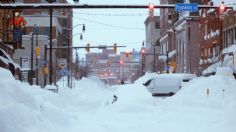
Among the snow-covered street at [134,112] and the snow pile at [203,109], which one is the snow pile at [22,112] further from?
the snow pile at [203,109]

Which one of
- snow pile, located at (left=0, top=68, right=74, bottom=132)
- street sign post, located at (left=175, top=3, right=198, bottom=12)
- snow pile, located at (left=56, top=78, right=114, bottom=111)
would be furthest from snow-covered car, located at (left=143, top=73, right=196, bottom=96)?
snow pile, located at (left=0, top=68, right=74, bottom=132)

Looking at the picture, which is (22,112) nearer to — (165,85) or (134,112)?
(134,112)

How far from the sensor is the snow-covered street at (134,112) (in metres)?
15.5

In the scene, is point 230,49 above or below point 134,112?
above

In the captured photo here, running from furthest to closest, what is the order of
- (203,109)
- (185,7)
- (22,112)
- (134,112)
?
1. (185,7)
2. (134,112)
3. (203,109)
4. (22,112)

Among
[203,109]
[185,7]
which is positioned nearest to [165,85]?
[185,7]

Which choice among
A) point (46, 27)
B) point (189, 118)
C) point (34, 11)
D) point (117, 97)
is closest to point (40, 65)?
point (46, 27)

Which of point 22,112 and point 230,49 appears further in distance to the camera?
point 230,49

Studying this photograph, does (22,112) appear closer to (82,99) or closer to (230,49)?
(82,99)

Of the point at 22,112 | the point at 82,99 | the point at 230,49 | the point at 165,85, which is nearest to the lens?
the point at 22,112

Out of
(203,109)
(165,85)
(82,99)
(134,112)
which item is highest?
(203,109)

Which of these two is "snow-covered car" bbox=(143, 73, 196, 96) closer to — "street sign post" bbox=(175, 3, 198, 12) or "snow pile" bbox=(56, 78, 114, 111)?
"snow pile" bbox=(56, 78, 114, 111)

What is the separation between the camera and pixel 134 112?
2384 cm

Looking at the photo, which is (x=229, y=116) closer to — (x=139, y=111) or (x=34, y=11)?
(x=139, y=111)
